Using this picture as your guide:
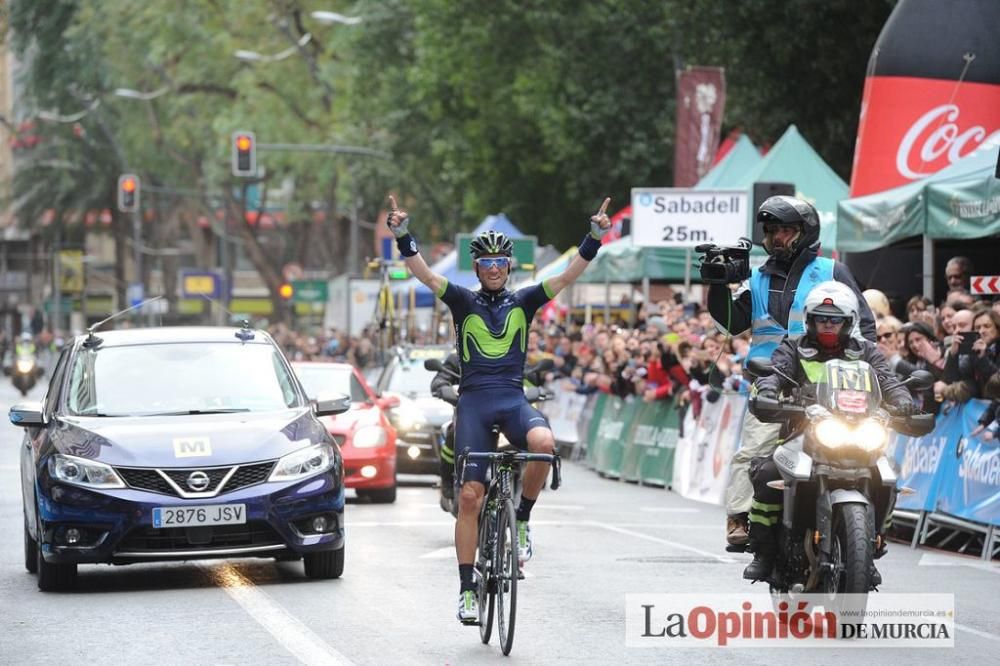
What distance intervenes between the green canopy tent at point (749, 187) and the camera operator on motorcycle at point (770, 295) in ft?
44.9

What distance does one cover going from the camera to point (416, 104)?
51688 millimetres

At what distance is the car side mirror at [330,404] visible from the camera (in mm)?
13008

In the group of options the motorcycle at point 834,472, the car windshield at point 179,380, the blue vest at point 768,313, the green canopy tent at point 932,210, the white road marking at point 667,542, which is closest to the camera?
the motorcycle at point 834,472

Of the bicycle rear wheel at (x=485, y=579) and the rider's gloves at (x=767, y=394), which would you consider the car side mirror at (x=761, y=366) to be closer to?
the rider's gloves at (x=767, y=394)

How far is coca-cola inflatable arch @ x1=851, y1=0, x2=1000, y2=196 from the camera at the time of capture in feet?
74.8

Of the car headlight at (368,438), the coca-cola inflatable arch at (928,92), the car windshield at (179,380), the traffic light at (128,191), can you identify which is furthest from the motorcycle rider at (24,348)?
the car windshield at (179,380)

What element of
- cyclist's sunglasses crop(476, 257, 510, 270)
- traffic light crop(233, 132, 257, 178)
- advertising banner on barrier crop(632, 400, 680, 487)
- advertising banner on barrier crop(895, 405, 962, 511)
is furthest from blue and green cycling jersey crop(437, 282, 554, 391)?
traffic light crop(233, 132, 257, 178)

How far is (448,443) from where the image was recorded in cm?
1413

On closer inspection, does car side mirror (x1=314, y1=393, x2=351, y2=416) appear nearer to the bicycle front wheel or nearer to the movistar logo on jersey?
the movistar logo on jersey

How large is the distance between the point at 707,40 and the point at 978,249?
14.9 m

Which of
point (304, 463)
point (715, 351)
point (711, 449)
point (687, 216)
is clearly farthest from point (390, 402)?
point (304, 463)

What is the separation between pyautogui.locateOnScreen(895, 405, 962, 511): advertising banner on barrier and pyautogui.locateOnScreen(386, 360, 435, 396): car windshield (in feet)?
28.2

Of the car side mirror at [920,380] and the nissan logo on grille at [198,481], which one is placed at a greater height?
the car side mirror at [920,380]

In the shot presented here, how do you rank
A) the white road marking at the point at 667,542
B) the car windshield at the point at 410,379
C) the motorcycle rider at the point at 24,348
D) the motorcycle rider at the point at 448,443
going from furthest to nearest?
the motorcycle rider at the point at 24,348 < the car windshield at the point at 410,379 < the white road marking at the point at 667,542 < the motorcycle rider at the point at 448,443
